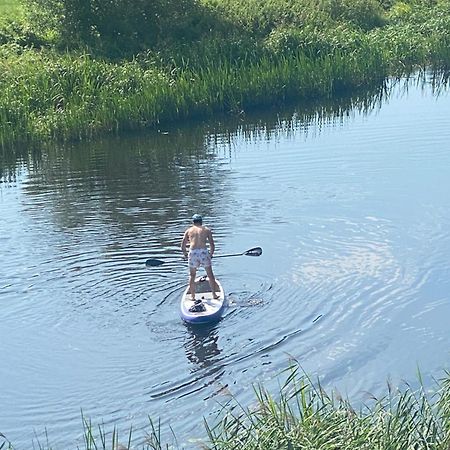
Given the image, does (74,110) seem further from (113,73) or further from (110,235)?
(110,235)

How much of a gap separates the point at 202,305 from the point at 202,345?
100 centimetres

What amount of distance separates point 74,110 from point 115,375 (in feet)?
64.0

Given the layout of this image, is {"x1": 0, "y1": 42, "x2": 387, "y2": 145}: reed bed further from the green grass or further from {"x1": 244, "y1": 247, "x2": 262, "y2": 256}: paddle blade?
{"x1": 244, "y1": 247, "x2": 262, "y2": 256}: paddle blade

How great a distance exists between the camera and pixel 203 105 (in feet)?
115

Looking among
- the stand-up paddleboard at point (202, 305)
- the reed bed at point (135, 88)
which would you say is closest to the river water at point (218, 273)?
the stand-up paddleboard at point (202, 305)

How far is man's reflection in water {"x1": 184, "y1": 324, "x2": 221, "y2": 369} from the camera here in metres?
15.5

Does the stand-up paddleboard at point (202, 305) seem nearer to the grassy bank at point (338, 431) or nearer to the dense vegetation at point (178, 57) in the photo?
the grassy bank at point (338, 431)

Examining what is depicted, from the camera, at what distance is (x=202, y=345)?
16.0 m

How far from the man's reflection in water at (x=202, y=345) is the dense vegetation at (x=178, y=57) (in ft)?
58.0

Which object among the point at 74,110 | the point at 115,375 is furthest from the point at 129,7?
the point at 115,375

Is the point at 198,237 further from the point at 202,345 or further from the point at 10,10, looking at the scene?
the point at 10,10

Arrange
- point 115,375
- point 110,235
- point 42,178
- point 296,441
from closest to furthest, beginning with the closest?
point 296,441, point 115,375, point 110,235, point 42,178

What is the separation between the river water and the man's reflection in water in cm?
5

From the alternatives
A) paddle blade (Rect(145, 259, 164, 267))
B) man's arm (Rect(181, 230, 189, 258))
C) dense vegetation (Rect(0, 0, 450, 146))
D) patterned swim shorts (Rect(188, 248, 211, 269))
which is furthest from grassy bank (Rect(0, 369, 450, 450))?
dense vegetation (Rect(0, 0, 450, 146))
